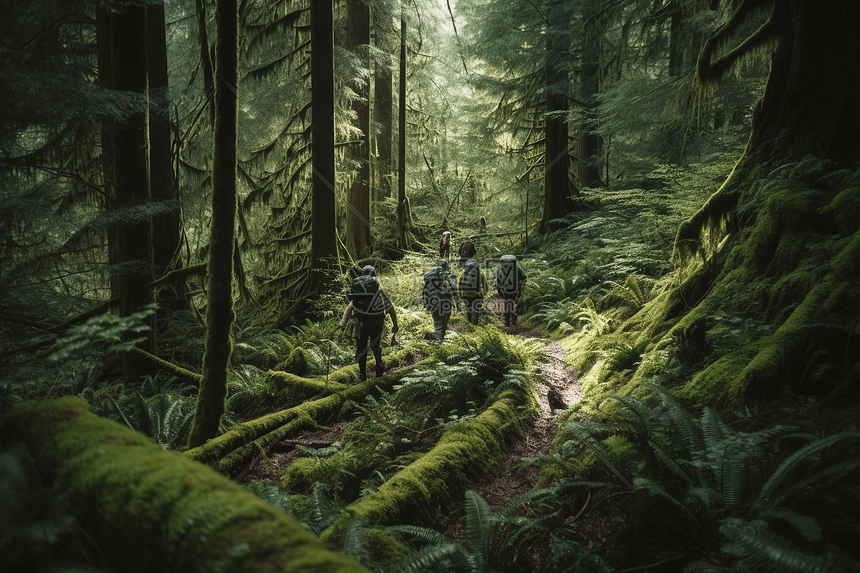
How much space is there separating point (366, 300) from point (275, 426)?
2.67 metres

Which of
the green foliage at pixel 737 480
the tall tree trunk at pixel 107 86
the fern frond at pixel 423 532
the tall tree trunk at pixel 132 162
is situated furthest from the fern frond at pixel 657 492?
the tall tree trunk at pixel 107 86

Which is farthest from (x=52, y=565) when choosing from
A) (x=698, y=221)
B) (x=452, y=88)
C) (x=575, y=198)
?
(x=452, y=88)

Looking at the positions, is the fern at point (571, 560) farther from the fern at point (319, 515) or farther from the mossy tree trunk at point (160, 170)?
the mossy tree trunk at point (160, 170)

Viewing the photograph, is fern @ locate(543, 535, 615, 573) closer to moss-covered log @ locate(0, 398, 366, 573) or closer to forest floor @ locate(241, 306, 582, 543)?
forest floor @ locate(241, 306, 582, 543)

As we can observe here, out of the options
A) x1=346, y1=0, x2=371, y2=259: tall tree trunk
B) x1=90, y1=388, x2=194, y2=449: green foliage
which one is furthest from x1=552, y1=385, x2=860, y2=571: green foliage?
x1=346, y1=0, x2=371, y2=259: tall tree trunk

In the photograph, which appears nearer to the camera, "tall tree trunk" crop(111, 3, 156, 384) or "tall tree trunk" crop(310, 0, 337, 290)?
"tall tree trunk" crop(111, 3, 156, 384)

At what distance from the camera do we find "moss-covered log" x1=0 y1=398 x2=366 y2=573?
1350 millimetres

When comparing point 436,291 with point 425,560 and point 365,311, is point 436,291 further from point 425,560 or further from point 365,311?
point 425,560

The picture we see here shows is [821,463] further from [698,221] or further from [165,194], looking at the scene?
[165,194]

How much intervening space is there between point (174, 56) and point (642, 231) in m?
15.9

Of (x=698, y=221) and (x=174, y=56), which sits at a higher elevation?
(x=174, y=56)

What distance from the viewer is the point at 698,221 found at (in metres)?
6.81

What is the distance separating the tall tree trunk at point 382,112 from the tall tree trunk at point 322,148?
4641 mm

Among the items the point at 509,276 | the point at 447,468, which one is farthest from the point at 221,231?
the point at 509,276
